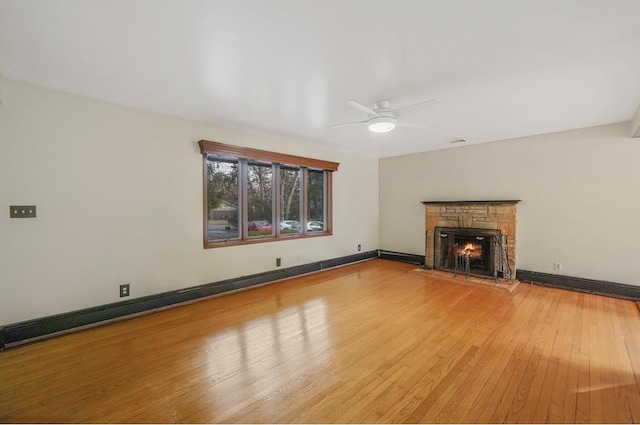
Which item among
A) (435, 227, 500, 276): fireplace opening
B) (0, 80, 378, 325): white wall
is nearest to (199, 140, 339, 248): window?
(0, 80, 378, 325): white wall

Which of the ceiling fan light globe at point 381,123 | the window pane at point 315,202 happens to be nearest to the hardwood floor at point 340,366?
the window pane at point 315,202

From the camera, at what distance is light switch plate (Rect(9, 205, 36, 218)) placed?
261cm

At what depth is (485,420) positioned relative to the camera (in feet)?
5.51

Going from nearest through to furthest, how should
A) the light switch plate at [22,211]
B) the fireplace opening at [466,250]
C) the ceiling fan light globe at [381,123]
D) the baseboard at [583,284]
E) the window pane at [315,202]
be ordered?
the light switch plate at [22,211] → the ceiling fan light globe at [381,123] → the baseboard at [583,284] → the fireplace opening at [466,250] → the window pane at [315,202]

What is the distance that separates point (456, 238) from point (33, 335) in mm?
6116

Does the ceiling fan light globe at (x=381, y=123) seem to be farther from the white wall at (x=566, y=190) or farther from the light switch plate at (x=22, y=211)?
the light switch plate at (x=22, y=211)

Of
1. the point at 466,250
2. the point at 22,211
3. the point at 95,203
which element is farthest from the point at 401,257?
the point at 22,211

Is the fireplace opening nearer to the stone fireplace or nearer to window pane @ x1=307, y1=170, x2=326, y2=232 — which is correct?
the stone fireplace

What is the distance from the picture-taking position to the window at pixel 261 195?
4105 millimetres

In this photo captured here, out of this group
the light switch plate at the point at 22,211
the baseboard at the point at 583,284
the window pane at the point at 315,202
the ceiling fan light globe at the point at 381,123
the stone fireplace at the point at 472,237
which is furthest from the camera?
the window pane at the point at 315,202

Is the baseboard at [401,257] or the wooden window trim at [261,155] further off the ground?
the wooden window trim at [261,155]

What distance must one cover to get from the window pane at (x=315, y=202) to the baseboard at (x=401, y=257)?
1.87 m

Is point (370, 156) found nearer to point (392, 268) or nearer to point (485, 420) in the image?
point (392, 268)

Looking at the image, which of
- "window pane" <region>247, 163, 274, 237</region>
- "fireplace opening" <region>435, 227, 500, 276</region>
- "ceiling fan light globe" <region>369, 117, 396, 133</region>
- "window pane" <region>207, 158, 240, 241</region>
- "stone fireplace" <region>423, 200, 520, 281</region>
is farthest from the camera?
"fireplace opening" <region>435, 227, 500, 276</region>
